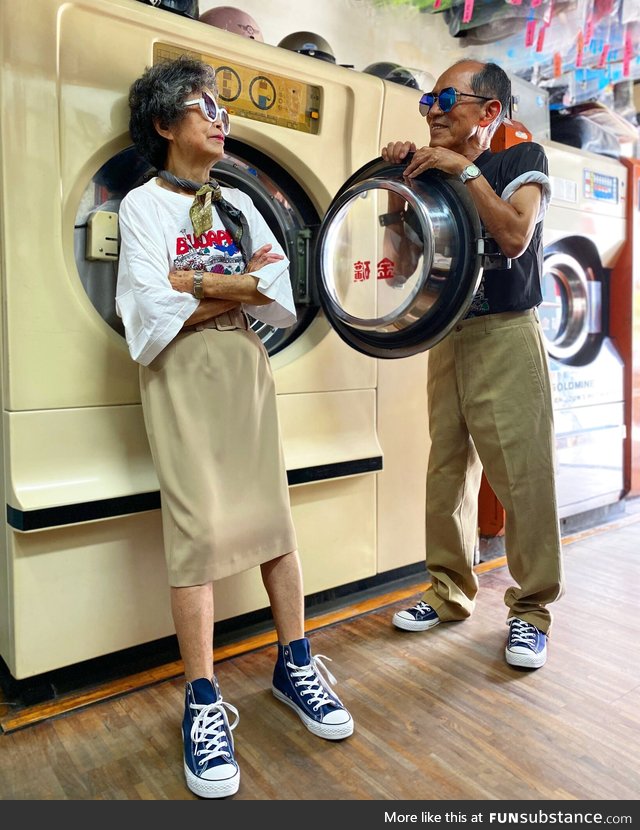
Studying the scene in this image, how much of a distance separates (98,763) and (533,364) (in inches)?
55.6

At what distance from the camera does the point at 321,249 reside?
180cm

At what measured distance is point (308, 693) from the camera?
4.90 ft

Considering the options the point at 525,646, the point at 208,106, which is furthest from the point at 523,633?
the point at 208,106

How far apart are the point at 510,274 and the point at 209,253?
2.64 ft

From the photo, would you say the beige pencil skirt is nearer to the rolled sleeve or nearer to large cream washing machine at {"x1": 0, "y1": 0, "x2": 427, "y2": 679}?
large cream washing machine at {"x1": 0, "y1": 0, "x2": 427, "y2": 679}

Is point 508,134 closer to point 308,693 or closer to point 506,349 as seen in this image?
point 506,349

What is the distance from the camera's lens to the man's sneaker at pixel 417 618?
1.94m

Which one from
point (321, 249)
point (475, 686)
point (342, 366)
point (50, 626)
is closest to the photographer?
point (50, 626)

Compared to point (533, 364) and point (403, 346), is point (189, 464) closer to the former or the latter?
point (403, 346)

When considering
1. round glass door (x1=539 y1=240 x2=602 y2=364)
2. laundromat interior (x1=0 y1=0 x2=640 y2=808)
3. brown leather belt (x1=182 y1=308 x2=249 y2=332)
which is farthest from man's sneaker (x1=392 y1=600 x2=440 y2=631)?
round glass door (x1=539 y1=240 x2=602 y2=364)

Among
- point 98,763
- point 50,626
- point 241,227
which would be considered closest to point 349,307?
point 241,227

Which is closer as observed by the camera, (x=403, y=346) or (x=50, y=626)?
(x=50, y=626)

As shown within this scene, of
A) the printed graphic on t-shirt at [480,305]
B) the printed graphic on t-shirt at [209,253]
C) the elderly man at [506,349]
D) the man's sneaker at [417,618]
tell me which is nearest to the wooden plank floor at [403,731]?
the man's sneaker at [417,618]

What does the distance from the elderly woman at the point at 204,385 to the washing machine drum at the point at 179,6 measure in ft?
0.91
